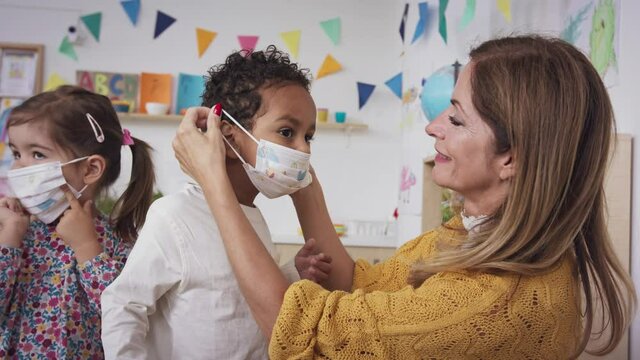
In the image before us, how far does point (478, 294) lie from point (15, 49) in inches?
186

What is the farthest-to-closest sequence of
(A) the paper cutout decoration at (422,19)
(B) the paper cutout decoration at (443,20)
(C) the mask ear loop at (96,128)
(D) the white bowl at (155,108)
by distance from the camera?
(D) the white bowl at (155,108) → (A) the paper cutout decoration at (422,19) → (B) the paper cutout decoration at (443,20) → (C) the mask ear loop at (96,128)

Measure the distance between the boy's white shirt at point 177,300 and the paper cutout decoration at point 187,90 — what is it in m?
3.74

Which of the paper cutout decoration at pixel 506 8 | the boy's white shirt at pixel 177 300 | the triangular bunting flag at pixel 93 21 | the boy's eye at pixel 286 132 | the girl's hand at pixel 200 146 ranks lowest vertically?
the boy's white shirt at pixel 177 300

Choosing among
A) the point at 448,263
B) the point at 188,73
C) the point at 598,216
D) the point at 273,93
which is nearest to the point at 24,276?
the point at 273,93

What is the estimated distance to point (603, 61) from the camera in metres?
2.01

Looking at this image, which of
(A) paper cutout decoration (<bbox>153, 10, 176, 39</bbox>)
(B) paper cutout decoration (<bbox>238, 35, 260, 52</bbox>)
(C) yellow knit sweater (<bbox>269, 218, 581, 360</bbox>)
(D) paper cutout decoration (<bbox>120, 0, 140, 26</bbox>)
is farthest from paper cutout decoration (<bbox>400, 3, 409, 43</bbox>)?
(C) yellow knit sweater (<bbox>269, 218, 581, 360</bbox>)

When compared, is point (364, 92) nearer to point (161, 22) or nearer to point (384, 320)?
point (161, 22)

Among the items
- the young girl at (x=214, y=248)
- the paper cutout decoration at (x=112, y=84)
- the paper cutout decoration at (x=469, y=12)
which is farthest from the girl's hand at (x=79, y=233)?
the paper cutout decoration at (x=112, y=84)

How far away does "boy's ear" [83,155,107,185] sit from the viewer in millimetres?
1592

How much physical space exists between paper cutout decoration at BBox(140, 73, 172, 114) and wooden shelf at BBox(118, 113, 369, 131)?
9cm

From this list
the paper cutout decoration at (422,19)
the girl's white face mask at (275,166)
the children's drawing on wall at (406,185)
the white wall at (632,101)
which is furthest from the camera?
the children's drawing on wall at (406,185)

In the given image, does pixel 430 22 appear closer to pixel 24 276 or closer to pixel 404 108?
pixel 404 108

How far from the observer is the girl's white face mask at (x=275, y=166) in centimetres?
129

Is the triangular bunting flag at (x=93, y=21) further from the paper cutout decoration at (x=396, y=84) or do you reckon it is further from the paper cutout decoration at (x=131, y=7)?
the paper cutout decoration at (x=396, y=84)
